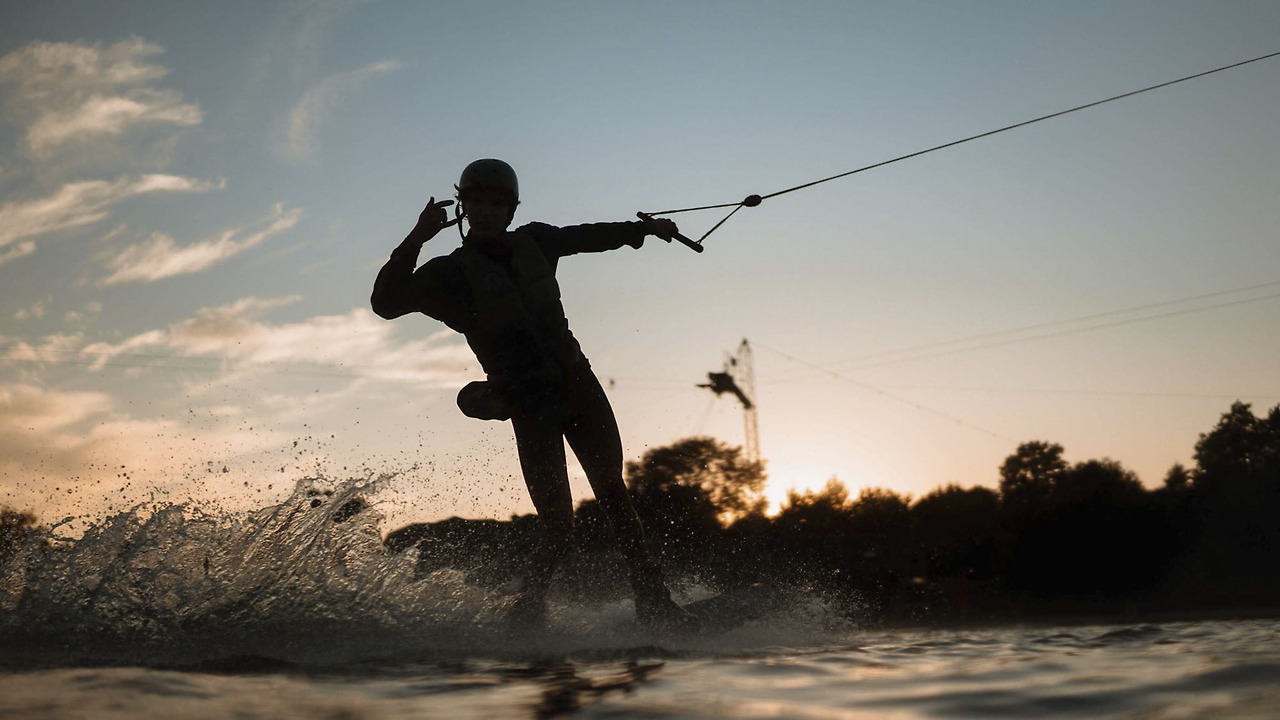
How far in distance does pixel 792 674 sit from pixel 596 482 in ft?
11.2

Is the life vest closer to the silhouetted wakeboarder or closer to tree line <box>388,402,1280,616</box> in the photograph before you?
the silhouetted wakeboarder

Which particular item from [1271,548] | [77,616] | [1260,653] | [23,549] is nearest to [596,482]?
[77,616]

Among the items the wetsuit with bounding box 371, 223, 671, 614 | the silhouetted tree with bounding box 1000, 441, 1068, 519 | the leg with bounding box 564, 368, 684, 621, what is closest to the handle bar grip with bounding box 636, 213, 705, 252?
the wetsuit with bounding box 371, 223, 671, 614

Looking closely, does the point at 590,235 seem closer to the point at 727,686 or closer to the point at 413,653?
the point at 413,653

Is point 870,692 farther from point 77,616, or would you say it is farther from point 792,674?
point 77,616

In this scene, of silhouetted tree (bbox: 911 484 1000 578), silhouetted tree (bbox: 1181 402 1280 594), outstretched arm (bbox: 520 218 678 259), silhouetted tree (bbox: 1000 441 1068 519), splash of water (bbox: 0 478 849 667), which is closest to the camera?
splash of water (bbox: 0 478 849 667)

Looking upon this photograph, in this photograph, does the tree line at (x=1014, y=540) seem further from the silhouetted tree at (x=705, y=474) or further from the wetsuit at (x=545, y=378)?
the wetsuit at (x=545, y=378)

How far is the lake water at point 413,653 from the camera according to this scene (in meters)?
2.52

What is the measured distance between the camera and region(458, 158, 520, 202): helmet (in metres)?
6.33

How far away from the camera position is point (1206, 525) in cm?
4806

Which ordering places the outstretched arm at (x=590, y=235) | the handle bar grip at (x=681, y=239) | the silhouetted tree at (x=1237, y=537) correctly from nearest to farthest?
the outstretched arm at (x=590, y=235), the handle bar grip at (x=681, y=239), the silhouetted tree at (x=1237, y=537)

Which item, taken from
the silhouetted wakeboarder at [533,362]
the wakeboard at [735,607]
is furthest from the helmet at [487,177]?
the wakeboard at [735,607]

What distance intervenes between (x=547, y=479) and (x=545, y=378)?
691mm

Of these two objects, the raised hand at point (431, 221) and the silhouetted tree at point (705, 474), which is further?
the silhouetted tree at point (705, 474)
